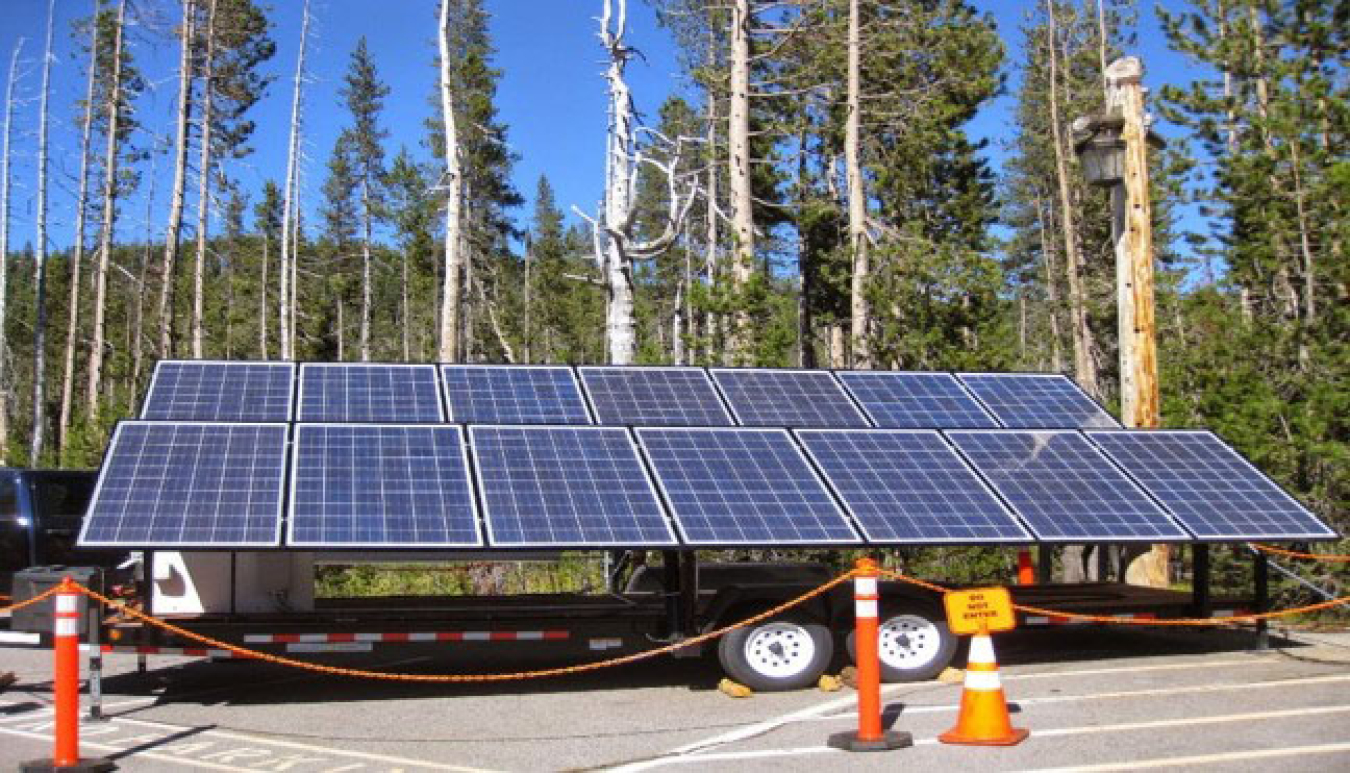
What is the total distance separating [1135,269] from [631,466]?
24.2ft

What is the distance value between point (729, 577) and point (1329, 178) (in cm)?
1222

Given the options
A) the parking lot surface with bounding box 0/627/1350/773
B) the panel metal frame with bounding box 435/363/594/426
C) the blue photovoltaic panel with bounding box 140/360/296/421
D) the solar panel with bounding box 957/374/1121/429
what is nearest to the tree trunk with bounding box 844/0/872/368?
the solar panel with bounding box 957/374/1121/429

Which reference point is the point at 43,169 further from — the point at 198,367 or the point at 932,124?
the point at 198,367

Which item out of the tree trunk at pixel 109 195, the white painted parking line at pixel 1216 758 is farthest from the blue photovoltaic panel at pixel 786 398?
the tree trunk at pixel 109 195

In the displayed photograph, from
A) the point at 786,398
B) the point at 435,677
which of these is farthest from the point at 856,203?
the point at 435,677

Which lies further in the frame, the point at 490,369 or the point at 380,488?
the point at 490,369

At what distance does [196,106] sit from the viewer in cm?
3519

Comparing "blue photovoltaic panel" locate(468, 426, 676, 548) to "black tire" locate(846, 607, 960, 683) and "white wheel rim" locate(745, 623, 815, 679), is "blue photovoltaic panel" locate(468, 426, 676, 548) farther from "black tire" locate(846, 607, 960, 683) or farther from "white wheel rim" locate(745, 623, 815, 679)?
"black tire" locate(846, 607, 960, 683)

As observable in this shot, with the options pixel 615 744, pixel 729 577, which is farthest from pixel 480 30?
pixel 615 744

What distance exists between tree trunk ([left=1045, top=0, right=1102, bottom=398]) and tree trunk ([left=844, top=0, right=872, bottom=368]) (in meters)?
14.3

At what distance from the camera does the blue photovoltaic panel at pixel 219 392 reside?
13.0 meters

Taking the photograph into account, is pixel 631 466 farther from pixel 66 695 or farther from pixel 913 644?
pixel 66 695

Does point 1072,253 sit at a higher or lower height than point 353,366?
higher

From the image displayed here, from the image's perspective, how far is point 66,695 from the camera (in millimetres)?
8172
